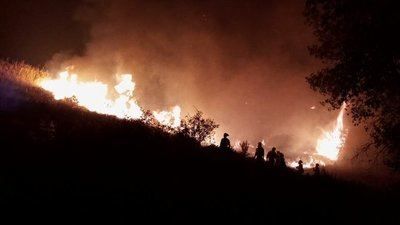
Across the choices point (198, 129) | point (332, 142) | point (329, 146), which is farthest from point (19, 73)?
point (329, 146)

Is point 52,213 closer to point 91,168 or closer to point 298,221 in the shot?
point 91,168

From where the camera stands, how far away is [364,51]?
533 inches

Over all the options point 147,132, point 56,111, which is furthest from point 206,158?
point 56,111

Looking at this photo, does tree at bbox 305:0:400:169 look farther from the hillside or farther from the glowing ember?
the glowing ember

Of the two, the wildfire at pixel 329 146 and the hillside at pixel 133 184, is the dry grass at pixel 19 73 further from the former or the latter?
the wildfire at pixel 329 146

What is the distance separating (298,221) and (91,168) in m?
5.35

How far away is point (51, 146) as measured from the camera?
400 inches

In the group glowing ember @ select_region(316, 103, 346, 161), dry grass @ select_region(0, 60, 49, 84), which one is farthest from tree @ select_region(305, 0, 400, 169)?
glowing ember @ select_region(316, 103, 346, 161)

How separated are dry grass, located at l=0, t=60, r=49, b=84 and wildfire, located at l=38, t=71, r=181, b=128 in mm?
532

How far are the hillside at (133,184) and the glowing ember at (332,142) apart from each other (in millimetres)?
37549

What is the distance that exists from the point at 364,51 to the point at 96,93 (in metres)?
22.8

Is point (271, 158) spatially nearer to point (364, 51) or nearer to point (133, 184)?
point (364, 51)

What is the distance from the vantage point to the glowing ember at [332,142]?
5221cm

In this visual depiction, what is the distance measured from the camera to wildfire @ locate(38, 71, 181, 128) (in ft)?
82.4
